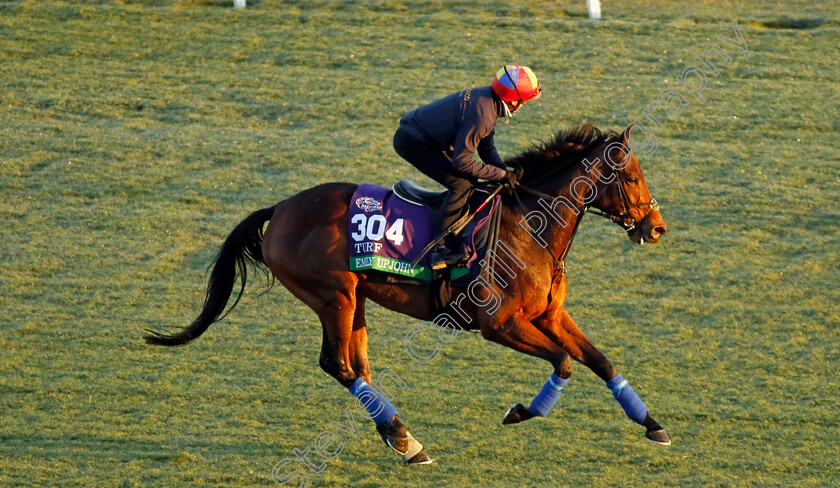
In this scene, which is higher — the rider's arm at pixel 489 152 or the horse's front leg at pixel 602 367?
the rider's arm at pixel 489 152

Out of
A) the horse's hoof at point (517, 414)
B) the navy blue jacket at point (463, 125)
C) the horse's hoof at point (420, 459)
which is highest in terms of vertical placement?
the navy blue jacket at point (463, 125)

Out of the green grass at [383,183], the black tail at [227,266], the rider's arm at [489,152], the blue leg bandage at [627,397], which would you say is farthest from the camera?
the black tail at [227,266]

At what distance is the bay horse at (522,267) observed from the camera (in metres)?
6.08

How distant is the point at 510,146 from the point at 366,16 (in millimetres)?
4993

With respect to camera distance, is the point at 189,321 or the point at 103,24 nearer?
the point at 189,321

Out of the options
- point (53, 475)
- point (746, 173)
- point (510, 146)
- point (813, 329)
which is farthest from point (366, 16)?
point (53, 475)

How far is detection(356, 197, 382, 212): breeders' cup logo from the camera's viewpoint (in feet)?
20.7

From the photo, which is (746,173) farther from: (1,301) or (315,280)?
(1,301)

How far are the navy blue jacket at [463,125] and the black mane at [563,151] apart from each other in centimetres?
18

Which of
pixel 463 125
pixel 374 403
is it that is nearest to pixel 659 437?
pixel 374 403

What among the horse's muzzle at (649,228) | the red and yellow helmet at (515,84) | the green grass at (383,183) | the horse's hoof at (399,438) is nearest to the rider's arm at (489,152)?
the red and yellow helmet at (515,84)

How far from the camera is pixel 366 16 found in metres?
15.6

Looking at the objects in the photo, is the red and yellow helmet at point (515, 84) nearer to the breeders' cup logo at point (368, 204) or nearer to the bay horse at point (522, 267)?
the bay horse at point (522, 267)

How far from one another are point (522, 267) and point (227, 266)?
2194mm
